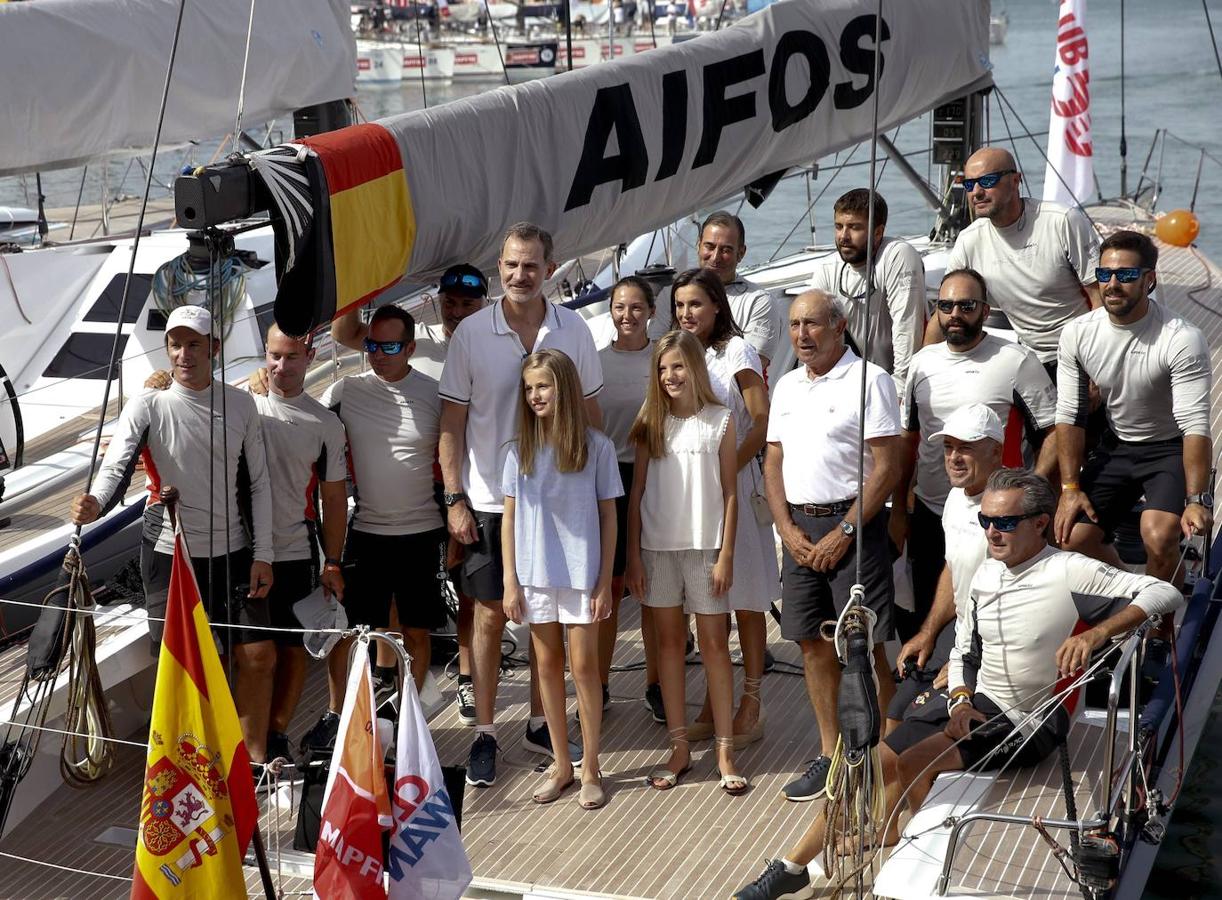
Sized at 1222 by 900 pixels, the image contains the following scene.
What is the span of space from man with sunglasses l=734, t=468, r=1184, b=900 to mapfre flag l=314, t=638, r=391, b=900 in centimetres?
104

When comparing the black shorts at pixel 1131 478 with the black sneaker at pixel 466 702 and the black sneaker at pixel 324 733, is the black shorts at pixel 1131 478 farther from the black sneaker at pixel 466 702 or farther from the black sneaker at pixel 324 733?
the black sneaker at pixel 324 733

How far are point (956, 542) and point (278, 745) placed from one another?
7.68 ft

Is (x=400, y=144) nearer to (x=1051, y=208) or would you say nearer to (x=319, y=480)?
(x=319, y=480)

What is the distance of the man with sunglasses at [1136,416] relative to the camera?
513 centimetres

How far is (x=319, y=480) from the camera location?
17.1 feet

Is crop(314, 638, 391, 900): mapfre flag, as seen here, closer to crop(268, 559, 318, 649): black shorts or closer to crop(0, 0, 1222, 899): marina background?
crop(268, 559, 318, 649): black shorts

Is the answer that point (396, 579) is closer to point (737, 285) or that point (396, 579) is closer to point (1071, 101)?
point (737, 285)

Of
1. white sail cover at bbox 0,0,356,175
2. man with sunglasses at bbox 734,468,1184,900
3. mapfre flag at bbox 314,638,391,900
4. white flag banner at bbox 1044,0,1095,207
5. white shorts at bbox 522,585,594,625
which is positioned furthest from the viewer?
white flag banner at bbox 1044,0,1095,207

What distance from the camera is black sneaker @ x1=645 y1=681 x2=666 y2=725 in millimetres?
5637

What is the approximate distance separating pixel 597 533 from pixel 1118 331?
1864 millimetres

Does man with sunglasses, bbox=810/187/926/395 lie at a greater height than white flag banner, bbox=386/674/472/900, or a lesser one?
greater

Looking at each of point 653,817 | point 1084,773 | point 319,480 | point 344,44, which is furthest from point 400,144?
point 344,44

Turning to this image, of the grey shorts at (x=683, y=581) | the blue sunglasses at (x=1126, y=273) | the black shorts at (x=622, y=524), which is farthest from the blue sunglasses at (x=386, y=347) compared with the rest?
the blue sunglasses at (x=1126, y=273)

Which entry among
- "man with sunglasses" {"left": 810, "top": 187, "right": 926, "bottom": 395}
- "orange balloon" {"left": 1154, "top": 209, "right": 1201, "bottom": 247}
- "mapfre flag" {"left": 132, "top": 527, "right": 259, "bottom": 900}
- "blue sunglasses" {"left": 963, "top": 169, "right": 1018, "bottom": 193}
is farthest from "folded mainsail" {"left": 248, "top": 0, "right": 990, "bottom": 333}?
"orange balloon" {"left": 1154, "top": 209, "right": 1201, "bottom": 247}
